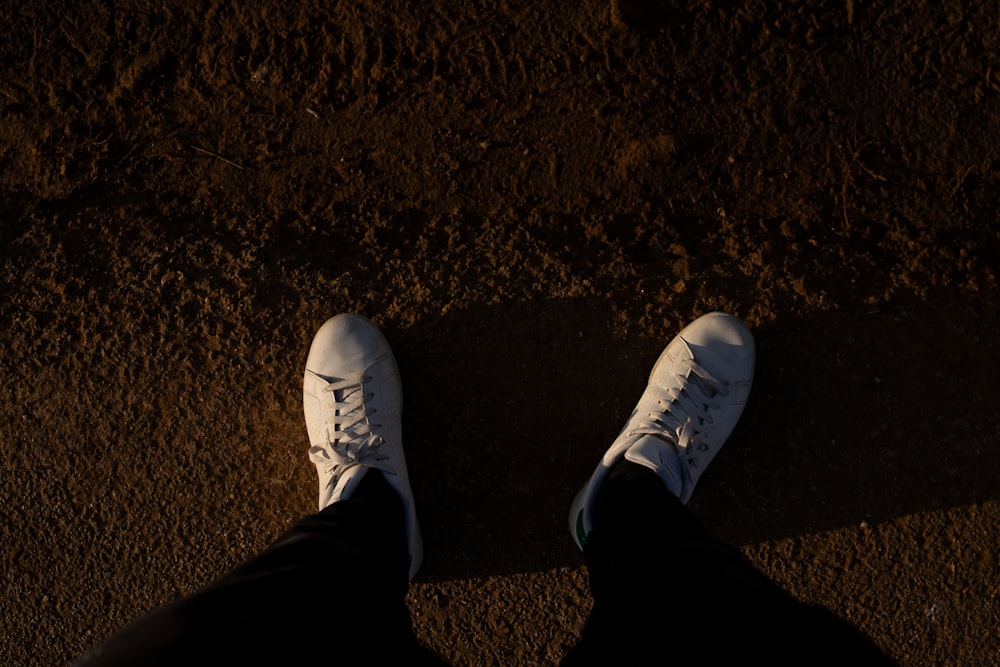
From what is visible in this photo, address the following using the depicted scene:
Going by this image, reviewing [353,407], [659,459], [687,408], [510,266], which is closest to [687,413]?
[687,408]

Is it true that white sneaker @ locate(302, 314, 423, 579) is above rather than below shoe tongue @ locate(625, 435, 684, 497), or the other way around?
above

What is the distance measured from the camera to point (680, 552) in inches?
56.1

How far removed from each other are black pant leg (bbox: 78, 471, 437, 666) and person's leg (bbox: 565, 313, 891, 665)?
1.49ft

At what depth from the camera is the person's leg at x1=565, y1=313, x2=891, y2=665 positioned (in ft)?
3.68

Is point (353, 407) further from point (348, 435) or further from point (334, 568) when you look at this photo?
point (334, 568)

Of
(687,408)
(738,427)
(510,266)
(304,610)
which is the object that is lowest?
(738,427)

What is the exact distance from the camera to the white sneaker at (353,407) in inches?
72.4

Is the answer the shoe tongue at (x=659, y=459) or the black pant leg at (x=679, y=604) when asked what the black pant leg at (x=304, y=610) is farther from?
the shoe tongue at (x=659, y=459)

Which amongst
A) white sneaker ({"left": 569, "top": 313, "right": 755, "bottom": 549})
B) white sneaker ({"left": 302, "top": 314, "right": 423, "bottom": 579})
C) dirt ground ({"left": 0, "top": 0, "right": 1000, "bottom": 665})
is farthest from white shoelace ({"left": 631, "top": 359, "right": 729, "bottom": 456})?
white sneaker ({"left": 302, "top": 314, "right": 423, "bottom": 579})

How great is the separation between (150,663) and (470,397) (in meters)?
1.08

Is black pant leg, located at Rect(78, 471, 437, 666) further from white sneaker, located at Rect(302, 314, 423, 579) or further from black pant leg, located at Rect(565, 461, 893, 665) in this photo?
black pant leg, located at Rect(565, 461, 893, 665)

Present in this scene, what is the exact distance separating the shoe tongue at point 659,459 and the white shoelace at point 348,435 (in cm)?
75

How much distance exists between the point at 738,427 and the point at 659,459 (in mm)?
310

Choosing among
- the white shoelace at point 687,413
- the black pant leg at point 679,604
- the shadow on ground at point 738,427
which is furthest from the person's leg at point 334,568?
the white shoelace at point 687,413
